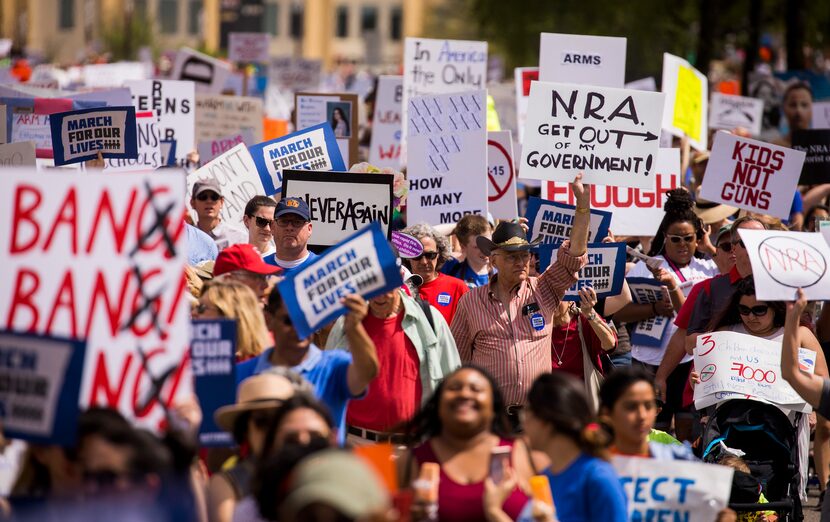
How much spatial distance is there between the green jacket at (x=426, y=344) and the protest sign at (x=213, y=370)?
4.21 ft

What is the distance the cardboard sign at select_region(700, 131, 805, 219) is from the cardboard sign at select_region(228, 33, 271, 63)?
16898 mm

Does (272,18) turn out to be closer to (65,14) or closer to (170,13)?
(170,13)

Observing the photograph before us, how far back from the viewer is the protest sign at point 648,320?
31.0 ft

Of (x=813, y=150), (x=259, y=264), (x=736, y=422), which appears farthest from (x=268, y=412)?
(x=813, y=150)

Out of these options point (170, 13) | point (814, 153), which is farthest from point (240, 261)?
point (170, 13)

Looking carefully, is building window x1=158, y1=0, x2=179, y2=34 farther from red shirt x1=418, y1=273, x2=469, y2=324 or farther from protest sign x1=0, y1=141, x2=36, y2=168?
red shirt x1=418, y1=273, x2=469, y2=324

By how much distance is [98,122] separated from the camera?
10578 millimetres

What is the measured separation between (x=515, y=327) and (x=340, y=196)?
1949 millimetres

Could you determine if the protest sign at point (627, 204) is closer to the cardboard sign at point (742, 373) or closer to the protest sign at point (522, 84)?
the protest sign at point (522, 84)

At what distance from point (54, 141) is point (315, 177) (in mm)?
2204

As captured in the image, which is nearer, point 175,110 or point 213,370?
point 213,370

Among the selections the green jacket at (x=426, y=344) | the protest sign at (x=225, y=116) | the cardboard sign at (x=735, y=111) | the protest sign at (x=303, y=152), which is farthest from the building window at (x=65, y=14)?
the green jacket at (x=426, y=344)

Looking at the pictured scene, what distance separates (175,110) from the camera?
13289mm

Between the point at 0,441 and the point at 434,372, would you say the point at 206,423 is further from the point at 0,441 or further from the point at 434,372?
the point at 434,372
